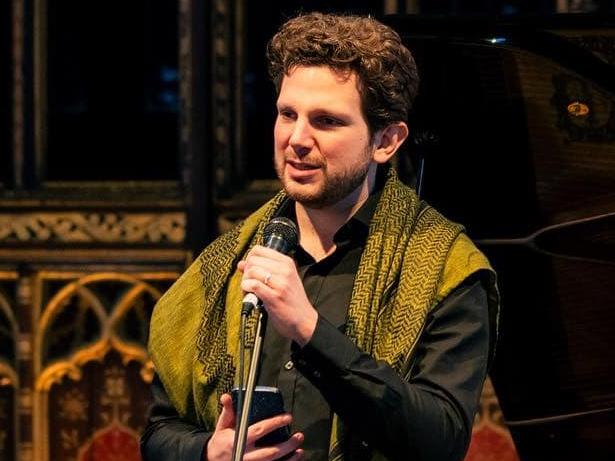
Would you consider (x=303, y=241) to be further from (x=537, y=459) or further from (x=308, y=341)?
(x=537, y=459)

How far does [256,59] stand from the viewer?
4.07 m

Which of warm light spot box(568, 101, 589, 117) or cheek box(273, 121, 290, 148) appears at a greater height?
warm light spot box(568, 101, 589, 117)

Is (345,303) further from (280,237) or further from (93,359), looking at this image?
(93,359)

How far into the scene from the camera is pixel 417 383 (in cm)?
180

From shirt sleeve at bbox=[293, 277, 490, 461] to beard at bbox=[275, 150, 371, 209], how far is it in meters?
0.19

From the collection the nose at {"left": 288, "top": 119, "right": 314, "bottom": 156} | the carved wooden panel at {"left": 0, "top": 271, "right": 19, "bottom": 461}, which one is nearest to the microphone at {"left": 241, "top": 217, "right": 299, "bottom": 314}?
the nose at {"left": 288, "top": 119, "right": 314, "bottom": 156}

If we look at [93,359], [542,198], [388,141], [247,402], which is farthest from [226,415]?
[93,359]

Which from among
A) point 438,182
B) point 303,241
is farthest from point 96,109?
→ point 303,241

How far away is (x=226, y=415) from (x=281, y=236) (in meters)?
0.24

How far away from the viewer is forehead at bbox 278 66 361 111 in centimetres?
182

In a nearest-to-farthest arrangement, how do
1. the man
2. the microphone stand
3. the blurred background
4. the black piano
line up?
1. the microphone stand
2. the man
3. the black piano
4. the blurred background

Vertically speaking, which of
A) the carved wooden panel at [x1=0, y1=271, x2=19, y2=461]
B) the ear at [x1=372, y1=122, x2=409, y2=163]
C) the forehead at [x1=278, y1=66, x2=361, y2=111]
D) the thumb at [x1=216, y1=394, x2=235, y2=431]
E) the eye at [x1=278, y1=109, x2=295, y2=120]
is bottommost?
the carved wooden panel at [x1=0, y1=271, x2=19, y2=461]

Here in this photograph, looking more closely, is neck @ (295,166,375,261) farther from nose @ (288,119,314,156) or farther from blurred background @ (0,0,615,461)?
blurred background @ (0,0,615,461)

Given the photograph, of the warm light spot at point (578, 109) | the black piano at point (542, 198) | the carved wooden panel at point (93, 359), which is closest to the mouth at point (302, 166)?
the black piano at point (542, 198)
